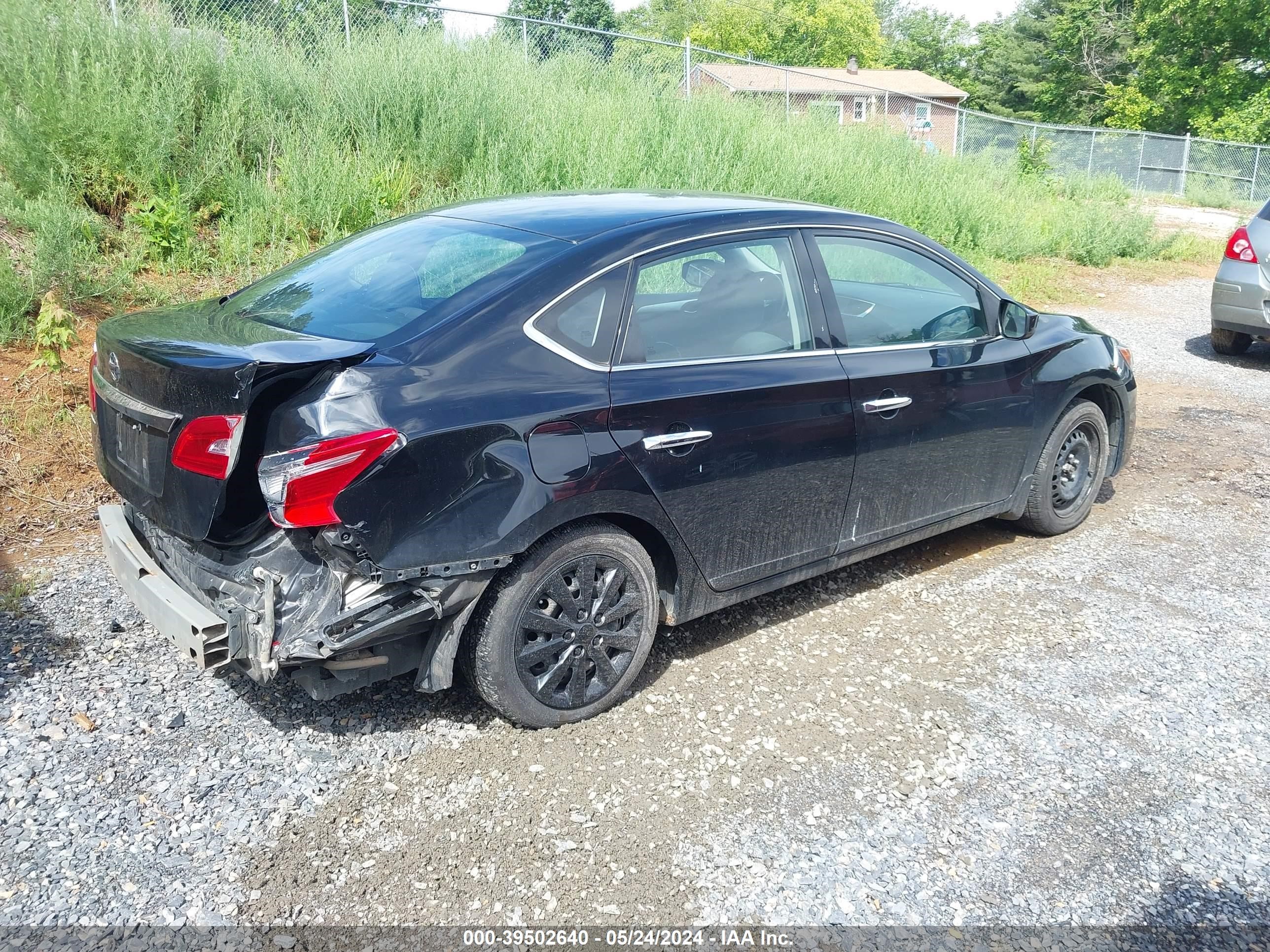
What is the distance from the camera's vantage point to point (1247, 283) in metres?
9.48

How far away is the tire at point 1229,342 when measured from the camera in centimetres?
1029

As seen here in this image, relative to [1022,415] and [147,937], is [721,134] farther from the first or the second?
[147,937]

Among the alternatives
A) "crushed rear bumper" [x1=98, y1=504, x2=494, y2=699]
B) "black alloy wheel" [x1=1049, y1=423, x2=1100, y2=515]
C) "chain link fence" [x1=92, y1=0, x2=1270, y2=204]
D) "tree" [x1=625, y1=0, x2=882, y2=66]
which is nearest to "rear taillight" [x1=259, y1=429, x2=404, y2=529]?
"crushed rear bumper" [x1=98, y1=504, x2=494, y2=699]

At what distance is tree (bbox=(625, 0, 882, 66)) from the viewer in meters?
76.7

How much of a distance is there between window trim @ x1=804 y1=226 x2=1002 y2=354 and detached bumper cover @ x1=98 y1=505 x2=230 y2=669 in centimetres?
258

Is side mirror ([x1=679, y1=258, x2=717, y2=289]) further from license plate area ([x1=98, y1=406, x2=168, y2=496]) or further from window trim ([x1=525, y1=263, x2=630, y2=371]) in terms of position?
license plate area ([x1=98, y1=406, x2=168, y2=496])

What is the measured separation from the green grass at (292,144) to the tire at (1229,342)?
164 inches

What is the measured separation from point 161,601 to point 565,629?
1316 millimetres

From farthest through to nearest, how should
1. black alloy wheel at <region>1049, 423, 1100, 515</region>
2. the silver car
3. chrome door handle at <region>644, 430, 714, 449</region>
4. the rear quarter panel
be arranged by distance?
the silver car → black alloy wheel at <region>1049, 423, 1100, 515</region> → chrome door handle at <region>644, 430, 714, 449</region> → the rear quarter panel

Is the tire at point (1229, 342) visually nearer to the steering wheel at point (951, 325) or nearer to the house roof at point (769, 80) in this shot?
the steering wheel at point (951, 325)

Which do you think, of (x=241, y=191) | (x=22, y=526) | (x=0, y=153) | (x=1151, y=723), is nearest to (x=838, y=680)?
(x=1151, y=723)

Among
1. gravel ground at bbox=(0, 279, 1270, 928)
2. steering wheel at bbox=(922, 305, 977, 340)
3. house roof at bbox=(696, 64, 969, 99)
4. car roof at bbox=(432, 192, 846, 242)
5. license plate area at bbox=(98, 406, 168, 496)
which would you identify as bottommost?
gravel ground at bbox=(0, 279, 1270, 928)

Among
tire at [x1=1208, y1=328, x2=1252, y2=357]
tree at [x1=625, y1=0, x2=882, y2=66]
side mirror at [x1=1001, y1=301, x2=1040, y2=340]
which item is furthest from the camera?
tree at [x1=625, y1=0, x2=882, y2=66]

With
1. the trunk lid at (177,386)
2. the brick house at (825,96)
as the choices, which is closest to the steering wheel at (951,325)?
the trunk lid at (177,386)
